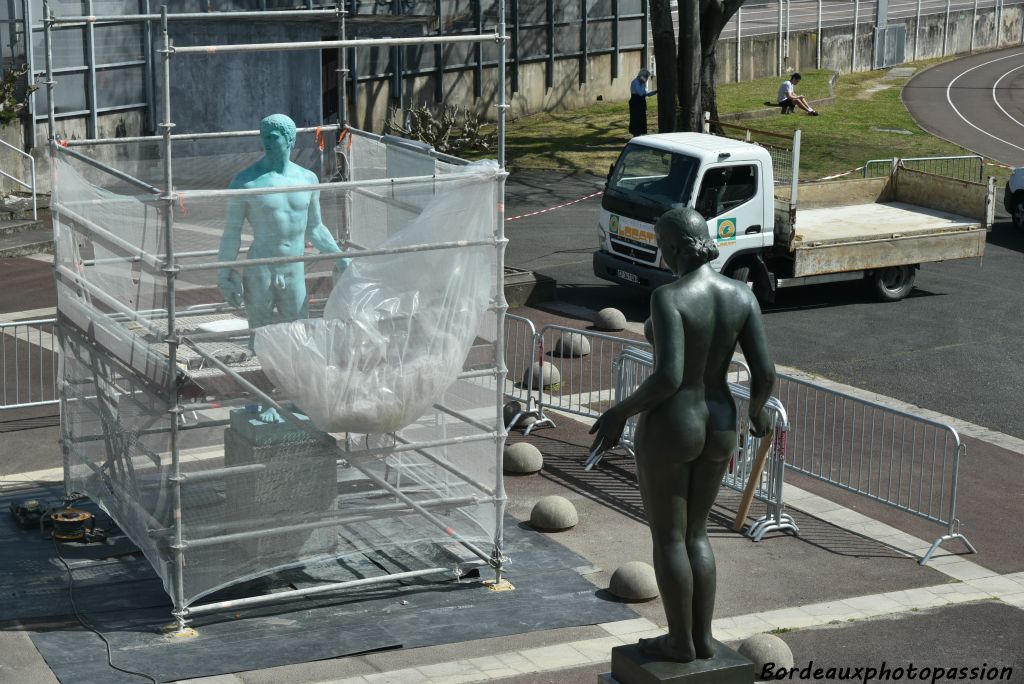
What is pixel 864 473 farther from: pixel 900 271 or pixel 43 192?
pixel 43 192

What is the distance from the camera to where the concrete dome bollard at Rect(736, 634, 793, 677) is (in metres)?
8.77

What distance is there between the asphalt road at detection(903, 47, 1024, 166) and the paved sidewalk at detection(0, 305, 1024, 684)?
21.6 metres

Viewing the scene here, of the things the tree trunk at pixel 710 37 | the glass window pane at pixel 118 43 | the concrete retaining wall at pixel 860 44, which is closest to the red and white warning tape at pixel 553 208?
the tree trunk at pixel 710 37

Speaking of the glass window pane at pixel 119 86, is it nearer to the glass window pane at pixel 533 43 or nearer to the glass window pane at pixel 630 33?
the glass window pane at pixel 533 43

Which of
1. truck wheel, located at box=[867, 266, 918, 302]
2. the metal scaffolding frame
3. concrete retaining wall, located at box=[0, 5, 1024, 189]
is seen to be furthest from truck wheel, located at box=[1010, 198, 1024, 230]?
the metal scaffolding frame

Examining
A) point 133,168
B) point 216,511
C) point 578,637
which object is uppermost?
point 133,168

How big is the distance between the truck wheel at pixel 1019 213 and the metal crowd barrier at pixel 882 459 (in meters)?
11.4

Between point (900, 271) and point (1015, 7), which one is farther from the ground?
point (1015, 7)

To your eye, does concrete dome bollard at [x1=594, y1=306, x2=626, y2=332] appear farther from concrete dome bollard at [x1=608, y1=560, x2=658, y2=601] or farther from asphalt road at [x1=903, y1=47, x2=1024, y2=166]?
asphalt road at [x1=903, y1=47, x2=1024, y2=166]

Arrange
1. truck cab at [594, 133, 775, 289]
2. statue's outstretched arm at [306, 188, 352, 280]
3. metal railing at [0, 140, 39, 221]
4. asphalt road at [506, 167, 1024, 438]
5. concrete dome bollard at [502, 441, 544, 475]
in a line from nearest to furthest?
statue's outstretched arm at [306, 188, 352, 280] < concrete dome bollard at [502, 441, 544, 475] < asphalt road at [506, 167, 1024, 438] < truck cab at [594, 133, 775, 289] < metal railing at [0, 140, 39, 221]

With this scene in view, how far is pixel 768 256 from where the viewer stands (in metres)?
18.7

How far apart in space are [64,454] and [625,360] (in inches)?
199

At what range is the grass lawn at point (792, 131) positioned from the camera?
99.7 feet

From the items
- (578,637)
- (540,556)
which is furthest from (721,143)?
(578,637)
